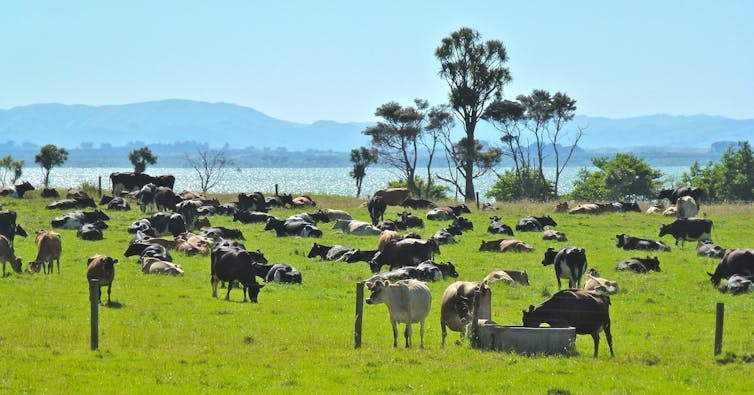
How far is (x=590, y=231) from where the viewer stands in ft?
157

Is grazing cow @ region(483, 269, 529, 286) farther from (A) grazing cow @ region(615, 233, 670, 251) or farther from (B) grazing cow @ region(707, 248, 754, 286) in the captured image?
(A) grazing cow @ region(615, 233, 670, 251)

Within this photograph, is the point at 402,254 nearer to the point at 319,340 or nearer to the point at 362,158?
the point at 319,340

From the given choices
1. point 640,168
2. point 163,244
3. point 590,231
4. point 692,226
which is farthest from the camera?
point 640,168

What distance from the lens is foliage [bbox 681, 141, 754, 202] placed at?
281 feet

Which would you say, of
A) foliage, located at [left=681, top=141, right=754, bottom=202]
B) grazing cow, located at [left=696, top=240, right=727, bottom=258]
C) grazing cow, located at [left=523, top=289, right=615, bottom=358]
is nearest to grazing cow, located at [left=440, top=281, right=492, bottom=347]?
grazing cow, located at [left=523, top=289, right=615, bottom=358]

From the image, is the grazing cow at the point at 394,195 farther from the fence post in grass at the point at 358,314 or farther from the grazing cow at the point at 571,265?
the fence post in grass at the point at 358,314

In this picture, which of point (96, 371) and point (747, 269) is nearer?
point (96, 371)

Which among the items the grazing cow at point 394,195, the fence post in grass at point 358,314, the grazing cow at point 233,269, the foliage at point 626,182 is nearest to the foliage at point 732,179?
the foliage at point 626,182

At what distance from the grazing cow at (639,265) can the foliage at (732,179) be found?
55.8 metres

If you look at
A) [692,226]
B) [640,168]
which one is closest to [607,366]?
[692,226]

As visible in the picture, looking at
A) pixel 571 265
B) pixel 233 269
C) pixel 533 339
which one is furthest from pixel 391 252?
pixel 533 339

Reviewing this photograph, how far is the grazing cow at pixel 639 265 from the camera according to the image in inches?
1265

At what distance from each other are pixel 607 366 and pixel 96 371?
344 inches

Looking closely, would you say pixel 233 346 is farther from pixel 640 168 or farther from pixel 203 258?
pixel 640 168
